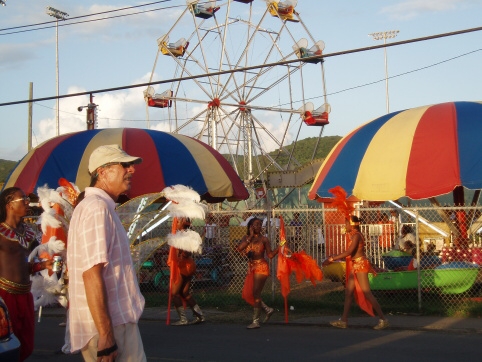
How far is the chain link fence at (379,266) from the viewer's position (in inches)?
484

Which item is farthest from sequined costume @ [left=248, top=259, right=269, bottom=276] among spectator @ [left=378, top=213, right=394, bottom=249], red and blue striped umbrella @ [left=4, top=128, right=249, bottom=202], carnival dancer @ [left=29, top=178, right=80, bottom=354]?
spectator @ [left=378, top=213, right=394, bottom=249]

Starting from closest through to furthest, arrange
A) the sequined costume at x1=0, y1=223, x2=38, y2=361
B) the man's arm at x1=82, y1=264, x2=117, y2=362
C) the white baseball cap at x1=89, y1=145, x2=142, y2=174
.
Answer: the man's arm at x1=82, y1=264, x2=117, y2=362 < the white baseball cap at x1=89, y1=145, x2=142, y2=174 < the sequined costume at x1=0, y1=223, x2=38, y2=361

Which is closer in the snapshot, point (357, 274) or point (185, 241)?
point (185, 241)

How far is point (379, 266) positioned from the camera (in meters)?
14.9

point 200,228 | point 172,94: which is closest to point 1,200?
point 200,228

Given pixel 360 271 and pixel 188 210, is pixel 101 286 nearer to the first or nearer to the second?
pixel 188 210

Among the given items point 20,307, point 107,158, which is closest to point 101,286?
point 107,158

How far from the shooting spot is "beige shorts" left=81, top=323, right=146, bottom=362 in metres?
3.80

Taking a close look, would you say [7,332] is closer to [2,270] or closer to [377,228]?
[2,270]

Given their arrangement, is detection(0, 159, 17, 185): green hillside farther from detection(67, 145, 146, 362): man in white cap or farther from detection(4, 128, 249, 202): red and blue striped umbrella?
detection(67, 145, 146, 362): man in white cap

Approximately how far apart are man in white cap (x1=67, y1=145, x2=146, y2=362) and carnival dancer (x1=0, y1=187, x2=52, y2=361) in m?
2.32

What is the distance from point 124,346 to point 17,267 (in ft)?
9.57

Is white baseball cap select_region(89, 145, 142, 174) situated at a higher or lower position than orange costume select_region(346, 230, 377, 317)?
higher

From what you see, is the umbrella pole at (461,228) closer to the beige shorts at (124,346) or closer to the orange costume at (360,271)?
the orange costume at (360,271)
